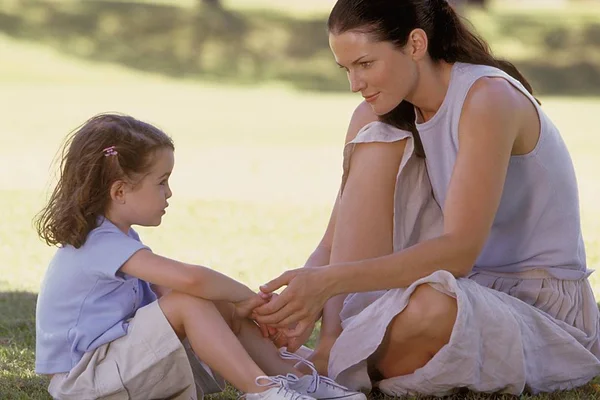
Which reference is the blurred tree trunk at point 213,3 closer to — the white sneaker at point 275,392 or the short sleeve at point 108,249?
the short sleeve at point 108,249

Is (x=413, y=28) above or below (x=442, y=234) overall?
above

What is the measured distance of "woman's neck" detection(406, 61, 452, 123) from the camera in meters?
3.93

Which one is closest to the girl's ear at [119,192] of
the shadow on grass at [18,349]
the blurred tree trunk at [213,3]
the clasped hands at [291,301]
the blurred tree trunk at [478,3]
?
the clasped hands at [291,301]

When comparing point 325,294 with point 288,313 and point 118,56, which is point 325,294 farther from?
point 118,56

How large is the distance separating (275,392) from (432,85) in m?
1.23

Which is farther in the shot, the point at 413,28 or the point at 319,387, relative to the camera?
the point at 413,28

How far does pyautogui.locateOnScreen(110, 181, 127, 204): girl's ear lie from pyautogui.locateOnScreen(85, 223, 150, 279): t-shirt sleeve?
0.10 m

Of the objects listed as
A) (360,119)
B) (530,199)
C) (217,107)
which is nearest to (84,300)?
(360,119)

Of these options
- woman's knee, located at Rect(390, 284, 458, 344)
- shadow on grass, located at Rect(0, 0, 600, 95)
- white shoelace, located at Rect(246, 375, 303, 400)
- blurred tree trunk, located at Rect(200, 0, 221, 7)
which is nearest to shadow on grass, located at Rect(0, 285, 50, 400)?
white shoelace, located at Rect(246, 375, 303, 400)

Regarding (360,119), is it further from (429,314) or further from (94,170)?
(94,170)

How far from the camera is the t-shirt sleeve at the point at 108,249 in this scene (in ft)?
11.4

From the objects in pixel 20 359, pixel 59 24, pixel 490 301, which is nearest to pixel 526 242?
pixel 490 301

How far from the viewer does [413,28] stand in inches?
150

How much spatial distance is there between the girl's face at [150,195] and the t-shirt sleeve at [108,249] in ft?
0.32
